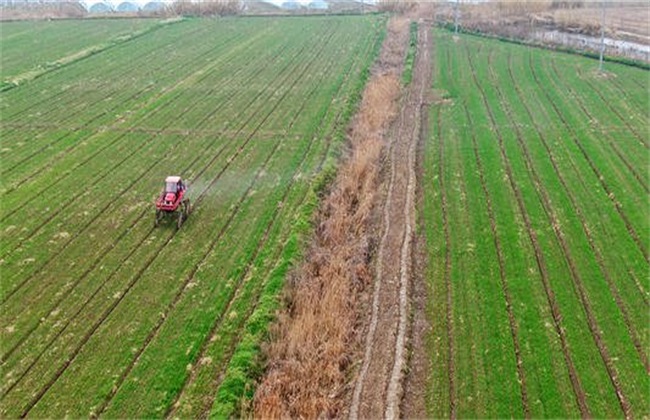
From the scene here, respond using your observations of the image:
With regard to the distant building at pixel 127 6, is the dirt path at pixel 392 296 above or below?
below

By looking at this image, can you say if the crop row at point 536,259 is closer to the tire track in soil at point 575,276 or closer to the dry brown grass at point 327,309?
the tire track in soil at point 575,276

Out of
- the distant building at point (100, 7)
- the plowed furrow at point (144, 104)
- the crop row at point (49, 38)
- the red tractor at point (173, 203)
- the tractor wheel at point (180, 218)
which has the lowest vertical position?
the tractor wheel at point (180, 218)

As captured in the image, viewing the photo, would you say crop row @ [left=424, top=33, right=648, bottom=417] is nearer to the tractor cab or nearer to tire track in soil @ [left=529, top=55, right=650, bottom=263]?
tire track in soil @ [left=529, top=55, right=650, bottom=263]

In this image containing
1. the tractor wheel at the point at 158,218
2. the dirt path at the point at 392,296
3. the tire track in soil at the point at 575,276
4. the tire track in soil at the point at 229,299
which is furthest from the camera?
the tractor wheel at the point at 158,218

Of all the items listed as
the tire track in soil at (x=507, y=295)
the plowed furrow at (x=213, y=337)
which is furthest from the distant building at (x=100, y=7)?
the plowed furrow at (x=213, y=337)

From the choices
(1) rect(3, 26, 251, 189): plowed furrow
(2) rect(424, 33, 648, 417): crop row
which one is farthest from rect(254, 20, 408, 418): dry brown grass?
(1) rect(3, 26, 251, 189): plowed furrow

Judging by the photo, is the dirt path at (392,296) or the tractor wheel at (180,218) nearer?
the dirt path at (392,296)

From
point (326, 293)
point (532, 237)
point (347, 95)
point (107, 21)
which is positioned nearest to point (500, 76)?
point (347, 95)
